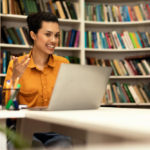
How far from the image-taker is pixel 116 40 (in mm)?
3887

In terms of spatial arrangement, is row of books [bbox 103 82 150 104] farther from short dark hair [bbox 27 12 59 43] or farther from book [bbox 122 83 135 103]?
short dark hair [bbox 27 12 59 43]

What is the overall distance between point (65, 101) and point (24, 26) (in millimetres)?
2732

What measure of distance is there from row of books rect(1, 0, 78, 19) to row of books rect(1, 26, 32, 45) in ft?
0.66

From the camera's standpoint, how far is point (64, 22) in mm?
3877

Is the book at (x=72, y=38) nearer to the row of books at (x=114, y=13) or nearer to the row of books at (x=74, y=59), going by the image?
the row of books at (x=74, y=59)

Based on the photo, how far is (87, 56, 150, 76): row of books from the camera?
380 centimetres

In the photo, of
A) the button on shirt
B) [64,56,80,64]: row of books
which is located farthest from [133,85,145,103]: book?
the button on shirt

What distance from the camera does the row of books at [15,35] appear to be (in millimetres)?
3480

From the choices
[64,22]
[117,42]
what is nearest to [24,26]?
[64,22]

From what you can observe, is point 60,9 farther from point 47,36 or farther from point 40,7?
point 47,36

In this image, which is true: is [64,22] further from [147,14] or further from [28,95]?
[28,95]

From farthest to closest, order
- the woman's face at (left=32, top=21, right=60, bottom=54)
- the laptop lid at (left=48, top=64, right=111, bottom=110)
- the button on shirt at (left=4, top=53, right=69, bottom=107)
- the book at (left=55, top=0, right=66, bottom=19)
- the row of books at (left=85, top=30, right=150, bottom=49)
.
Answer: the row of books at (left=85, top=30, right=150, bottom=49)
the book at (left=55, top=0, right=66, bottom=19)
the woman's face at (left=32, top=21, right=60, bottom=54)
the button on shirt at (left=4, top=53, right=69, bottom=107)
the laptop lid at (left=48, top=64, right=111, bottom=110)

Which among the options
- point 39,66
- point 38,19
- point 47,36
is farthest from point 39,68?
point 38,19

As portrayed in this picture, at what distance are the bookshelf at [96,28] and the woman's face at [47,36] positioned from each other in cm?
123
